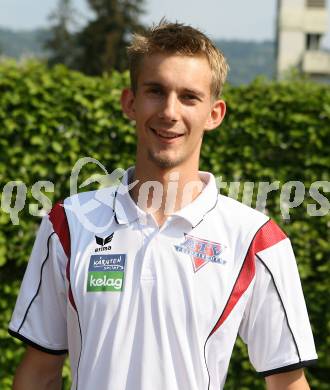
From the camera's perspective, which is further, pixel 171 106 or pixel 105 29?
pixel 105 29

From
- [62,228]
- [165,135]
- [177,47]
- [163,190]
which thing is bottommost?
[62,228]

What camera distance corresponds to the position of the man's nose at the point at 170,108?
8.67 ft

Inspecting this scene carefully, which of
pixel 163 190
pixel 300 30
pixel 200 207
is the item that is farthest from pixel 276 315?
pixel 300 30

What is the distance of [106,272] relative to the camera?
2.64m

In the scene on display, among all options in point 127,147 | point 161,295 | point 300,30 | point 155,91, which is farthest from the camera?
point 300,30

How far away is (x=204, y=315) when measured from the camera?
2.60 meters

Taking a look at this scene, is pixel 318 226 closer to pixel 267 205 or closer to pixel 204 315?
pixel 267 205

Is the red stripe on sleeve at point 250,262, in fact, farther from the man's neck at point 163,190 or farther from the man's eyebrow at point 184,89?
the man's eyebrow at point 184,89

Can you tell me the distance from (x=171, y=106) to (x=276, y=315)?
749 mm

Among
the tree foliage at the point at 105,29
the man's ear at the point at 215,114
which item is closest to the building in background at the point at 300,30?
the tree foliage at the point at 105,29

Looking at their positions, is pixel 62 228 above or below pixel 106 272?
above

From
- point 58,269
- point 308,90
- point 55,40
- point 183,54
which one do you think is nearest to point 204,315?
point 58,269

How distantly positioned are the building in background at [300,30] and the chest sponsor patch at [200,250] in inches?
1909

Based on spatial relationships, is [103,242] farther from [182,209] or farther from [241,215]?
[241,215]
